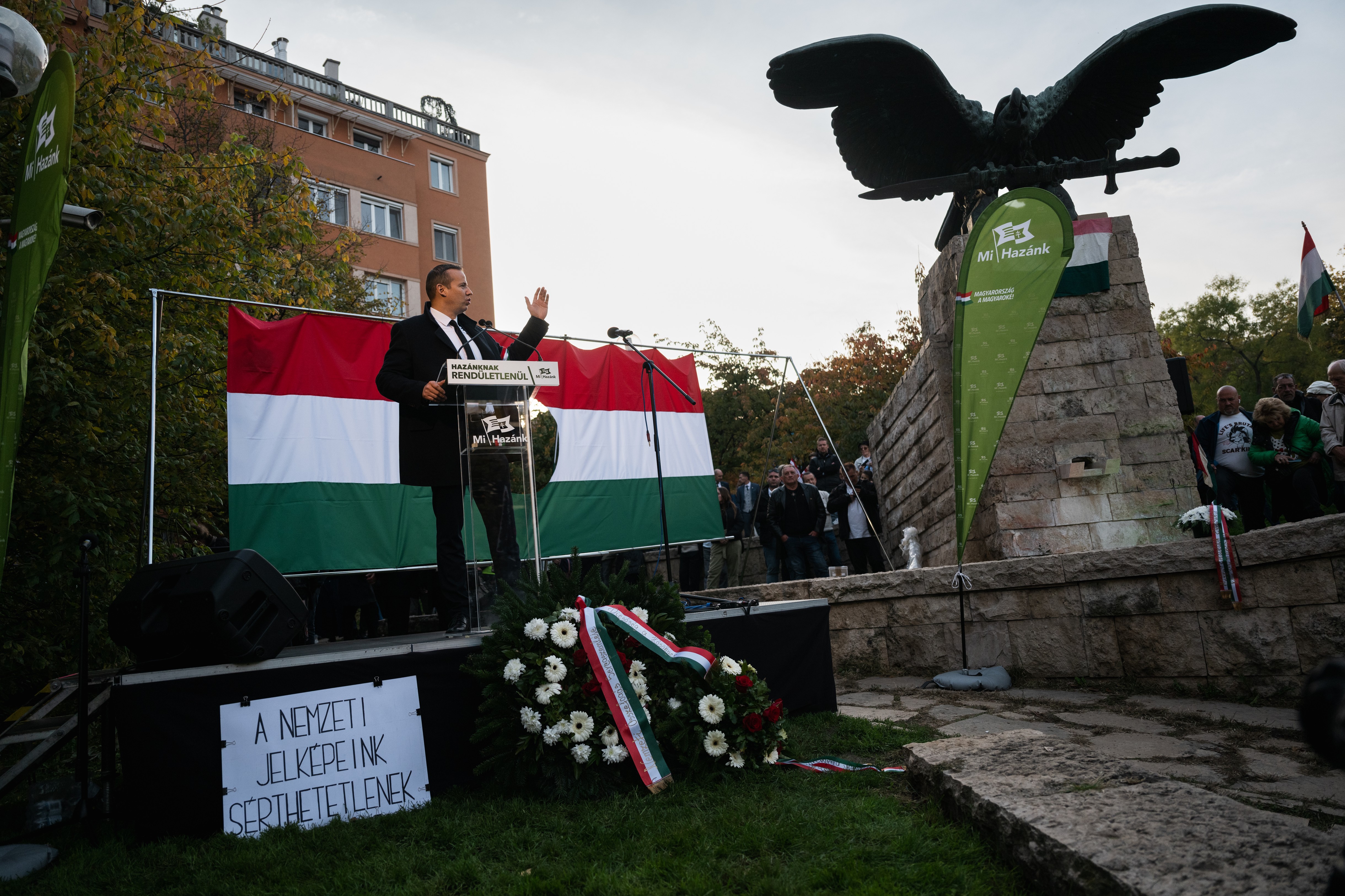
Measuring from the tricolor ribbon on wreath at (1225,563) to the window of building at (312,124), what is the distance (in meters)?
22.4

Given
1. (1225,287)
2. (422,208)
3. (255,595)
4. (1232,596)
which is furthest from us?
(1225,287)

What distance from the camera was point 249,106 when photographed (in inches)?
818

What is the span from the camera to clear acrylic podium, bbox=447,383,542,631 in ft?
12.1

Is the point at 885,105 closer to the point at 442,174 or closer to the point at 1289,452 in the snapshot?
the point at 1289,452

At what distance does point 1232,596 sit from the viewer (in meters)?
4.93

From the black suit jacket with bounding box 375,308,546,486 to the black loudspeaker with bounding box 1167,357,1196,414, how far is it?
5.60 meters

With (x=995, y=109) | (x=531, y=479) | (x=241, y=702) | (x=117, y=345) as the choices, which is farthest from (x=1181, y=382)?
(x=117, y=345)

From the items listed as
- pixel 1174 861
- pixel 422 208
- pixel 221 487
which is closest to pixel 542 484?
pixel 221 487

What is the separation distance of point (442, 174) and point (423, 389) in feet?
75.6

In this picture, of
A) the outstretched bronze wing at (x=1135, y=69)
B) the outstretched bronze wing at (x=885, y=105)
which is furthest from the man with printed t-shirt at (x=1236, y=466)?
the outstretched bronze wing at (x=885, y=105)

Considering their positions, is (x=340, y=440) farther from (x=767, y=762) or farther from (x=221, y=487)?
(x=767, y=762)

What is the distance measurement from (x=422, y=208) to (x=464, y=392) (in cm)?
2174

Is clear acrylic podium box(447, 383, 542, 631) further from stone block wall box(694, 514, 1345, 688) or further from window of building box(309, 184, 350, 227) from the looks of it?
window of building box(309, 184, 350, 227)

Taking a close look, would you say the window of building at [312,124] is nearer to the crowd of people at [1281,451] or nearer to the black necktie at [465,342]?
the black necktie at [465,342]
